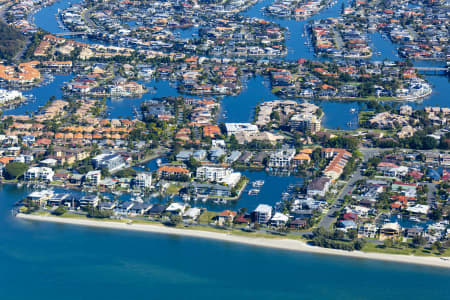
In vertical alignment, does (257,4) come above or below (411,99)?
above

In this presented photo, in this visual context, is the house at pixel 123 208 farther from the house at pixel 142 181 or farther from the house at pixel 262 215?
the house at pixel 262 215

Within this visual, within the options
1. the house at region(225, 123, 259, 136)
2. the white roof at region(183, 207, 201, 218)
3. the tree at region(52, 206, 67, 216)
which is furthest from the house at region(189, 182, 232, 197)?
the house at region(225, 123, 259, 136)

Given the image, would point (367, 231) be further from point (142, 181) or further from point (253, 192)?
point (142, 181)

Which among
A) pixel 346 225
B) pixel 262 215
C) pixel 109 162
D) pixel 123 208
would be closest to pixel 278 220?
pixel 262 215

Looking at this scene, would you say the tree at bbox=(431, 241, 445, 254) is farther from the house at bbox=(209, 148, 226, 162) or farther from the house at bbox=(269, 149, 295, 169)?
the house at bbox=(209, 148, 226, 162)

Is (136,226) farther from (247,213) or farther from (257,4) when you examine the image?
(257,4)

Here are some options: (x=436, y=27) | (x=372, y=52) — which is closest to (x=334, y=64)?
(x=372, y=52)

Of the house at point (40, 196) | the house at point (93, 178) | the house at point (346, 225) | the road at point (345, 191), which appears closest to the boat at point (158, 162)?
the house at point (93, 178)
